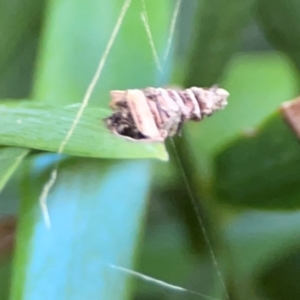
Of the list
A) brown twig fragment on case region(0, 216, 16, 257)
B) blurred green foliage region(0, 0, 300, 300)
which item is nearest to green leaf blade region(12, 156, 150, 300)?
blurred green foliage region(0, 0, 300, 300)

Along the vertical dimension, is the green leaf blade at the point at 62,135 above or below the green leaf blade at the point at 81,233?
above

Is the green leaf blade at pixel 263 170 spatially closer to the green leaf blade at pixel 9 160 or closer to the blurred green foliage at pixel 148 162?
the blurred green foliage at pixel 148 162

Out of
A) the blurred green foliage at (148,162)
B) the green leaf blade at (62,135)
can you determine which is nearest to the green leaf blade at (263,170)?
the blurred green foliage at (148,162)

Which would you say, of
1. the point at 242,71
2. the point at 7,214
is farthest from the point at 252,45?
the point at 7,214

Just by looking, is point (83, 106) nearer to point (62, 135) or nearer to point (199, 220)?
point (62, 135)

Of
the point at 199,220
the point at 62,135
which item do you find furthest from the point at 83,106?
the point at 199,220

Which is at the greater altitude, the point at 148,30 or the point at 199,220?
the point at 148,30

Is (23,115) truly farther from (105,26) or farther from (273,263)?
(273,263)
